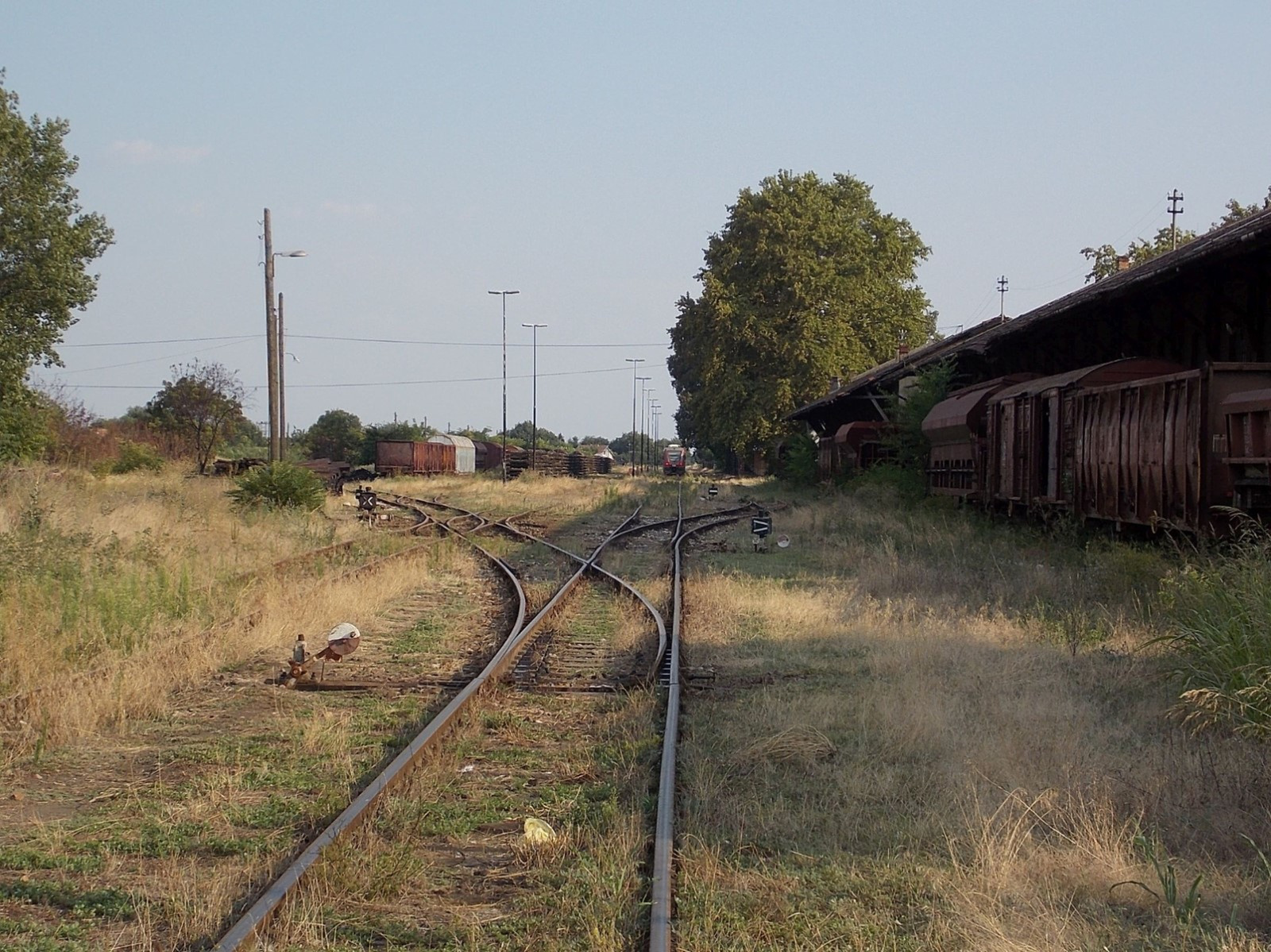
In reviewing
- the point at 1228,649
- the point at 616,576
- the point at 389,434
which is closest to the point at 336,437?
the point at 389,434

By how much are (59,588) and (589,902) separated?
7.72 metres

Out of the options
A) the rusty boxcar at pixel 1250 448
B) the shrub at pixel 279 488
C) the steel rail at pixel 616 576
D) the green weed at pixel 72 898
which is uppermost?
the rusty boxcar at pixel 1250 448

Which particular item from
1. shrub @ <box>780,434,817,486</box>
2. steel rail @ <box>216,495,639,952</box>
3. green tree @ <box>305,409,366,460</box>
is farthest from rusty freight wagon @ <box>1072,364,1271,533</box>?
green tree @ <box>305,409,366,460</box>

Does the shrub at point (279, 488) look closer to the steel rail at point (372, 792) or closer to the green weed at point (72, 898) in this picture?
the steel rail at point (372, 792)

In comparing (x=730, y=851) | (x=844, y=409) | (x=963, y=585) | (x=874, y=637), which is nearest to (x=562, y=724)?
(x=730, y=851)

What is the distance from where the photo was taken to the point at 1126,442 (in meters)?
14.5

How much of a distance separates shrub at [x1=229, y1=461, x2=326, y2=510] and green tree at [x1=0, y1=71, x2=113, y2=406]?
12411 mm

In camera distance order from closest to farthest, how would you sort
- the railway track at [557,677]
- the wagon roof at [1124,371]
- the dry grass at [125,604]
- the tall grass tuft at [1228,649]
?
1. the railway track at [557,677]
2. the tall grass tuft at [1228,649]
3. the dry grass at [125,604]
4. the wagon roof at [1124,371]

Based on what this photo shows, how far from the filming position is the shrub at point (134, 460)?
140 feet

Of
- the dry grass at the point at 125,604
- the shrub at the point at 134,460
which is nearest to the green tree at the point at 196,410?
the shrub at the point at 134,460

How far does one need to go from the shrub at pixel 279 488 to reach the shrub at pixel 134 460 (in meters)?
18.1

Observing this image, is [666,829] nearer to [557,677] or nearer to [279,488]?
[557,677]

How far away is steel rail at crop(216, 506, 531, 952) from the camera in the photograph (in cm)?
392

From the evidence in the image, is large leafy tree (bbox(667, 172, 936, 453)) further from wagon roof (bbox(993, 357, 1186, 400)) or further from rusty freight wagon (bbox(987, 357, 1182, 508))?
wagon roof (bbox(993, 357, 1186, 400))
